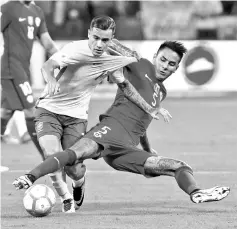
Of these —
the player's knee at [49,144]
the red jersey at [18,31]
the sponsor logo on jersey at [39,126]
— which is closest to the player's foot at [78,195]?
the player's knee at [49,144]

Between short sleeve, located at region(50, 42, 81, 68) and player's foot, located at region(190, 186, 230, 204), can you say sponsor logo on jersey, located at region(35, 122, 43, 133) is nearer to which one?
short sleeve, located at region(50, 42, 81, 68)

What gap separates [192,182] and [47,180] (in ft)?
9.46

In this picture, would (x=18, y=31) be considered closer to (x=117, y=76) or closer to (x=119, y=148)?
Answer: (x=117, y=76)

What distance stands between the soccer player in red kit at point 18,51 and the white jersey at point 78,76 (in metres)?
3.22

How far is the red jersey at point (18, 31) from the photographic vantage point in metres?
11.7

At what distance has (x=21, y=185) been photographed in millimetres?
7293

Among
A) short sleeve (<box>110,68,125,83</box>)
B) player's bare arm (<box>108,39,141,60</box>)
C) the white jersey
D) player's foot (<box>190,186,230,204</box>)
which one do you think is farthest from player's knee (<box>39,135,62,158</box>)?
player's foot (<box>190,186,230,204</box>)

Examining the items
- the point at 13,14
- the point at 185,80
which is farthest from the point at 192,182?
the point at 185,80

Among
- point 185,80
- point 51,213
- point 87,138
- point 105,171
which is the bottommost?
point 185,80

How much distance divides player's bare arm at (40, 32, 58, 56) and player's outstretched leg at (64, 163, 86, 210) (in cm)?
258

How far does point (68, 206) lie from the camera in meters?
8.12

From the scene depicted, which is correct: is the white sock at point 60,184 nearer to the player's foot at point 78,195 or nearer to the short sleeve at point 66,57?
the player's foot at point 78,195

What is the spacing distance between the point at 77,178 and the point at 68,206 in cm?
28

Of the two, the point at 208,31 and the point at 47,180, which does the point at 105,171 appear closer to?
the point at 47,180
